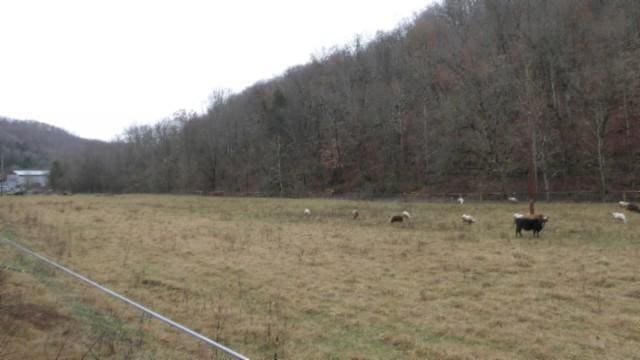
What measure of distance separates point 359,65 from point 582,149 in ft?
166

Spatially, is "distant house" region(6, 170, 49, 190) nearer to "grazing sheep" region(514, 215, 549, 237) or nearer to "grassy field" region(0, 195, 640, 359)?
"grassy field" region(0, 195, 640, 359)

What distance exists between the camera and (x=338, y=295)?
553 inches

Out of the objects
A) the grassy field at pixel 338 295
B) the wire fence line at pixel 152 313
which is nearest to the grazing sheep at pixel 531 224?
the grassy field at pixel 338 295

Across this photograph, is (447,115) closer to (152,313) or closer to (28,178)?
(152,313)

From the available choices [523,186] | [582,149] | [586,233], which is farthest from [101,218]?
[582,149]

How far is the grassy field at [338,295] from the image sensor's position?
9.75 meters

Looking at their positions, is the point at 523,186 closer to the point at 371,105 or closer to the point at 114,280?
the point at 371,105

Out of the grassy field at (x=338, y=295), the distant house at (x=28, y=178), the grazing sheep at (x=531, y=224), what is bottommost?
the grassy field at (x=338, y=295)

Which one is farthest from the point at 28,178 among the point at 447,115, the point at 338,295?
the point at 338,295

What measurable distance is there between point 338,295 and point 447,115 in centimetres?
5478

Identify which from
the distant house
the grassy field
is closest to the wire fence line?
the grassy field

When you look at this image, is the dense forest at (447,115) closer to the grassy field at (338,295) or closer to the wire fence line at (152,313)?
the grassy field at (338,295)

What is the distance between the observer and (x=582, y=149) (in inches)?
2179

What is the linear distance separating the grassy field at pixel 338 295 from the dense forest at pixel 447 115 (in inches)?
1267
